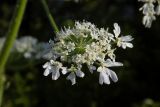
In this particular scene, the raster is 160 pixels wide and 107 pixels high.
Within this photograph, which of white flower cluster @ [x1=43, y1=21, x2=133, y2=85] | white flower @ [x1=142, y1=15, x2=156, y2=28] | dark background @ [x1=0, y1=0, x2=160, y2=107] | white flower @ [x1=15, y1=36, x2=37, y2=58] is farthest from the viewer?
dark background @ [x1=0, y1=0, x2=160, y2=107]

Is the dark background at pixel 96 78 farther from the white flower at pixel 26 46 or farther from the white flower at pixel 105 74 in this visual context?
the white flower at pixel 105 74

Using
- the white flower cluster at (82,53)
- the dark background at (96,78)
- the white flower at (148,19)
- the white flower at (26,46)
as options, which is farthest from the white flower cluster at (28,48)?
the white flower cluster at (82,53)

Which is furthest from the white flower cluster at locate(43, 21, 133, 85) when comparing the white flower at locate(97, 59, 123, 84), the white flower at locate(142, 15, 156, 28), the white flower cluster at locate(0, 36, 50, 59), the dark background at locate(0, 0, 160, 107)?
the dark background at locate(0, 0, 160, 107)

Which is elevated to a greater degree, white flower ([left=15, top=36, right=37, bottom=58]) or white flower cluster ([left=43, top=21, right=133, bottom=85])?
white flower ([left=15, top=36, right=37, bottom=58])

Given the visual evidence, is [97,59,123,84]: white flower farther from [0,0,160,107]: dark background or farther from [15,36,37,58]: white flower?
[0,0,160,107]: dark background

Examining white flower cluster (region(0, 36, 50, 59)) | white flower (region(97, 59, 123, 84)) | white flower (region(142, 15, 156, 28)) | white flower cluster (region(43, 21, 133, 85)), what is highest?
white flower cluster (region(0, 36, 50, 59))

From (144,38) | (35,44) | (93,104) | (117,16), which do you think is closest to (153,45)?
(144,38)
